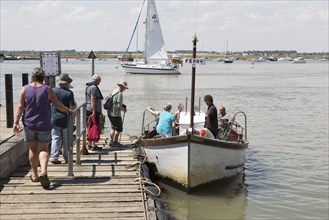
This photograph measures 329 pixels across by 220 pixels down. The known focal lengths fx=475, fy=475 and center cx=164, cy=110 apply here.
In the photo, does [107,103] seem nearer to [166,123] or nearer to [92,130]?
[92,130]

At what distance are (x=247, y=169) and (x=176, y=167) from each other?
4697 mm

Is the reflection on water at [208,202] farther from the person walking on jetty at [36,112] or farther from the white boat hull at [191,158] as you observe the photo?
the person walking on jetty at [36,112]

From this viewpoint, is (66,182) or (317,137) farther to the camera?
(317,137)

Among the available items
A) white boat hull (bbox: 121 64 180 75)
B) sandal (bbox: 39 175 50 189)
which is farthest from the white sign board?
white boat hull (bbox: 121 64 180 75)

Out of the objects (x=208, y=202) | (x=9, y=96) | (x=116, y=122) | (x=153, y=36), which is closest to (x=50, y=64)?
(x=9, y=96)

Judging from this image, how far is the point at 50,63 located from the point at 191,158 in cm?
392

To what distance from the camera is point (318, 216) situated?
35.7 ft

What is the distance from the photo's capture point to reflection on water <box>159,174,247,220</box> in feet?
34.4

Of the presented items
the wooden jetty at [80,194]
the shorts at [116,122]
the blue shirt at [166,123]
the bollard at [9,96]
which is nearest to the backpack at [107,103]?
the shorts at [116,122]

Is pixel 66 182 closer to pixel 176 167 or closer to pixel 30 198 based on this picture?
pixel 30 198

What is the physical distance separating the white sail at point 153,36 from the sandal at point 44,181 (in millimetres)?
64167

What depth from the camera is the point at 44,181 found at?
741 cm

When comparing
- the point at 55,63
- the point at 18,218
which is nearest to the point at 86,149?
the point at 55,63

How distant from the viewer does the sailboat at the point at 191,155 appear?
10244 millimetres
